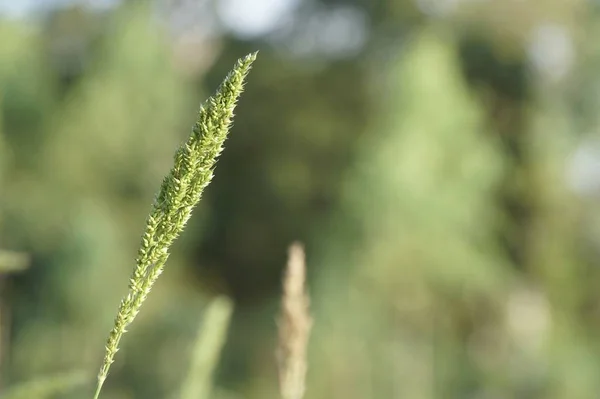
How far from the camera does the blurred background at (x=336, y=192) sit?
14812 mm

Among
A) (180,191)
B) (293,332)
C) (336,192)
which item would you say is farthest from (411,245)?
(180,191)

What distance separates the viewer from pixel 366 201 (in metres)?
16.1

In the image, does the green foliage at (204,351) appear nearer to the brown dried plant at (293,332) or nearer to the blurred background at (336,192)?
the brown dried plant at (293,332)

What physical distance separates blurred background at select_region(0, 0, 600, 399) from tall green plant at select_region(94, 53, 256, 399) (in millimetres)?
12022

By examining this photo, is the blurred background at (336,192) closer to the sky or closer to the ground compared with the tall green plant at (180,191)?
closer to the ground

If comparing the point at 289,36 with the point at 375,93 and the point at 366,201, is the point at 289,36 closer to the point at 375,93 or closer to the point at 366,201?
the point at 375,93

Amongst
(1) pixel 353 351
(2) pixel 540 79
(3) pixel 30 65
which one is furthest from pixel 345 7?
(1) pixel 353 351

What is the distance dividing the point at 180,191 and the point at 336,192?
17.7 meters

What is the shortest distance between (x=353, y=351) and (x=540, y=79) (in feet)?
26.3

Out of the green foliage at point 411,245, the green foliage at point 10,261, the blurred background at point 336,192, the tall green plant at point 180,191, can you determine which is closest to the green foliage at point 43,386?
the green foliage at point 10,261

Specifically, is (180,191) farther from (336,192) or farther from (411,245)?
(336,192)

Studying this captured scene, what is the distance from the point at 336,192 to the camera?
18.6m

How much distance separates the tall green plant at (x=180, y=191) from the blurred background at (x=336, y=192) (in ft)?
39.4

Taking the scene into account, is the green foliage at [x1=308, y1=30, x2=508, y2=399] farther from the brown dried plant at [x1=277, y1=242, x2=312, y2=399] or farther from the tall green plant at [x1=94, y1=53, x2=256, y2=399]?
the tall green plant at [x1=94, y1=53, x2=256, y2=399]
